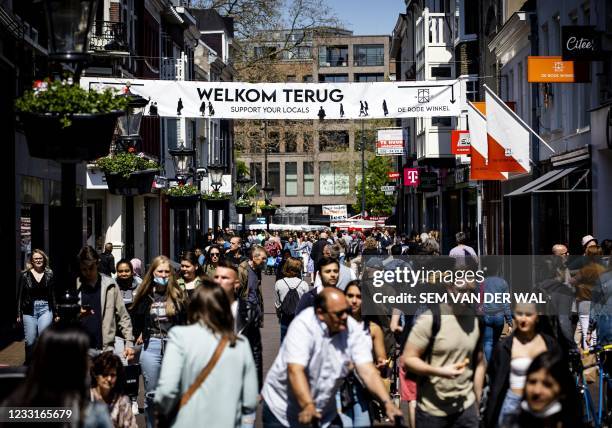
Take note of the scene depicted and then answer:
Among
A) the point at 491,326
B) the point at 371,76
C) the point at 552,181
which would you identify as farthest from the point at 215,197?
the point at 371,76

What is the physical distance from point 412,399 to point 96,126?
4166 mm

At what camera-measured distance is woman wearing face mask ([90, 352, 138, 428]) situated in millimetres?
7844

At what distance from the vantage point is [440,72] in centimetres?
4672

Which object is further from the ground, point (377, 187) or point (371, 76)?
point (371, 76)

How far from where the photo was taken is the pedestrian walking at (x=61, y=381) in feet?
16.6

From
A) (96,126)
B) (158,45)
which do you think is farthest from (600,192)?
(158,45)

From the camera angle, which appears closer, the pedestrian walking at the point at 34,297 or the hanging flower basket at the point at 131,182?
the pedestrian walking at the point at 34,297

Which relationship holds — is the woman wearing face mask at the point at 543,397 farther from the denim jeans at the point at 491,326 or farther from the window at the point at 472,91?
the window at the point at 472,91

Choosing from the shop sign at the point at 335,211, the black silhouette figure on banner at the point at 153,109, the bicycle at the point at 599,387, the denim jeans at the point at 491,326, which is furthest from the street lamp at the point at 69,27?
the shop sign at the point at 335,211

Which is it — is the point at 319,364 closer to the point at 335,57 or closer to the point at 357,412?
the point at 357,412

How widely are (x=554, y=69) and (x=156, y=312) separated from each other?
1410cm

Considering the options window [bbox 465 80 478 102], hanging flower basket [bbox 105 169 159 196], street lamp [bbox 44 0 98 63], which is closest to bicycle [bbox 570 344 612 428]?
street lamp [bbox 44 0 98 63]

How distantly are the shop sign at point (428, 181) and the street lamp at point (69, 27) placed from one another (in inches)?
1582

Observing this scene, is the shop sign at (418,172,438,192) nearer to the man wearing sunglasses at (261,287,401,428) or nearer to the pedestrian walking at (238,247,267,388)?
the pedestrian walking at (238,247,267,388)
